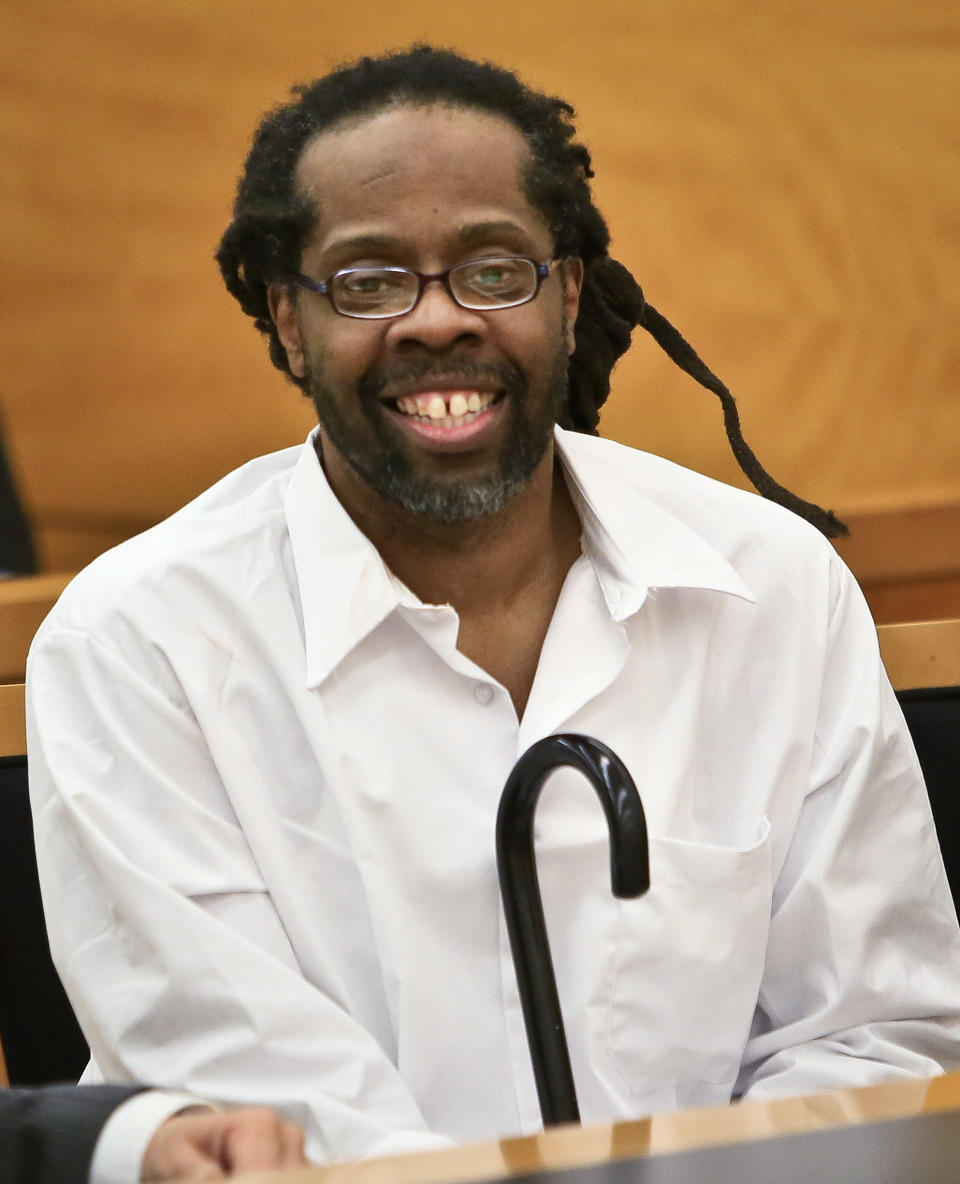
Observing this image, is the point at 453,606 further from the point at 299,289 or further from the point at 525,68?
the point at 525,68

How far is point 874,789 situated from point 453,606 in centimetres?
40

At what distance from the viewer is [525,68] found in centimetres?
170

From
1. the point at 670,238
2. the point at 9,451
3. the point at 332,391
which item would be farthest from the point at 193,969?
the point at 670,238

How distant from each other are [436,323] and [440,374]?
4cm

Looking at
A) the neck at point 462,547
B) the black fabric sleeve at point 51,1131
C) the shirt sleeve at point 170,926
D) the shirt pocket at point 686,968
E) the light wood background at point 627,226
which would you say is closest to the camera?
the black fabric sleeve at point 51,1131

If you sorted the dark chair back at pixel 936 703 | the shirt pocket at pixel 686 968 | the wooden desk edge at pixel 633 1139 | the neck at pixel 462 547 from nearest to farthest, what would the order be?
the wooden desk edge at pixel 633 1139, the shirt pocket at pixel 686 968, the neck at pixel 462 547, the dark chair back at pixel 936 703

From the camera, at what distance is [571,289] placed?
4.52 feet

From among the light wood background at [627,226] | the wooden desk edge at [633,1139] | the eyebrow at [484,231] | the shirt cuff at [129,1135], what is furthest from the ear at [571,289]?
the wooden desk edge at [633,1139]

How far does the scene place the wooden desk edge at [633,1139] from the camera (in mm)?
521

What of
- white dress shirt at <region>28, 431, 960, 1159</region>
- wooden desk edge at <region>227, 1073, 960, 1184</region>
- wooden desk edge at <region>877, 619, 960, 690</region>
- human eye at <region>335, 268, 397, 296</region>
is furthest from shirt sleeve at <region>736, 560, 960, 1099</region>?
wooden desk edge at <region>227, 1073, 960, 1184</region>

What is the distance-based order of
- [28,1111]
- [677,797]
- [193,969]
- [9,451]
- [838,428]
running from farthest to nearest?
[838,428], [9,451], [677,797], [193,969], [28,1111]

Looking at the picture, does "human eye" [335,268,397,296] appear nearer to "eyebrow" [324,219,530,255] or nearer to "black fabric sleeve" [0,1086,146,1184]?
"eyebrow" [324,219,530,255]

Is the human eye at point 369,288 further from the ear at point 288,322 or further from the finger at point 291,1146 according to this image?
the finger at point 291,1146

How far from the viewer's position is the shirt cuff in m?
0.66
